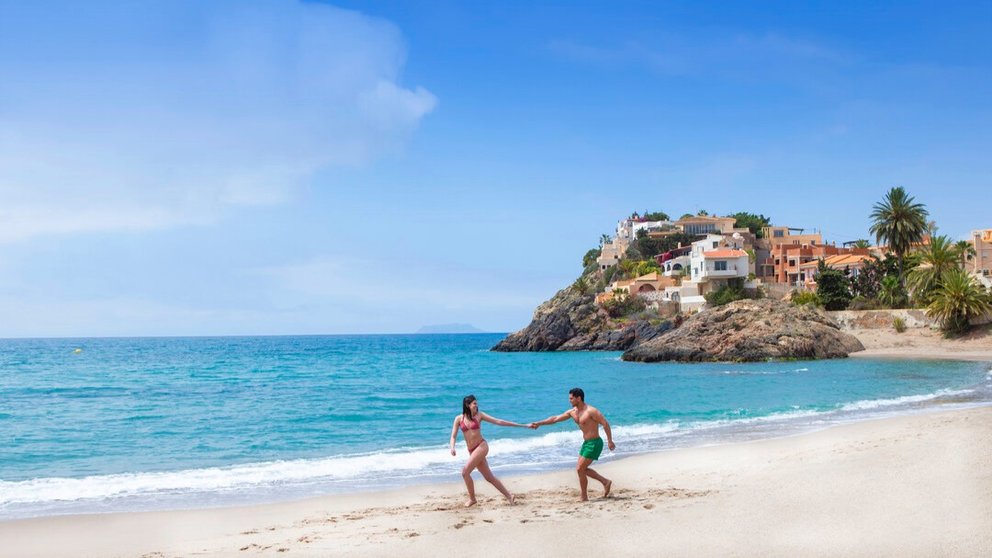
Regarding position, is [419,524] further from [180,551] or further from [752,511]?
[752,511]

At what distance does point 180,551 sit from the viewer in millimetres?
8922

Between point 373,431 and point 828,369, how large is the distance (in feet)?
104

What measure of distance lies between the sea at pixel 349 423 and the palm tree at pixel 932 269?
16.0 m

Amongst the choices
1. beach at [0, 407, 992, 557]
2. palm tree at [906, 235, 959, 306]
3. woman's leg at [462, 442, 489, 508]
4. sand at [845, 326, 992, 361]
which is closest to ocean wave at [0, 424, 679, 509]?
beach at [0, 407, 992, 557]

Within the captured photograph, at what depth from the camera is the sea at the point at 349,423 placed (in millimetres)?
14250

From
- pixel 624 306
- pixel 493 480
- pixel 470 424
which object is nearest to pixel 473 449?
pixel 470 424

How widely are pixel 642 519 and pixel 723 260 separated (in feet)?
237

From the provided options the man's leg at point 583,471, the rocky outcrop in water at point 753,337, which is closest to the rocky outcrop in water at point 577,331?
the rocky outcrop in water at point 753,337

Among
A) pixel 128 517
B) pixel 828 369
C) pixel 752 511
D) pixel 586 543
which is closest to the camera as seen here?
pixel 586 543

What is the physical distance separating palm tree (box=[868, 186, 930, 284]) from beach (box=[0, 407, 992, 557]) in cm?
6126

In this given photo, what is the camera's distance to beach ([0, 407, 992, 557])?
8.20 meters

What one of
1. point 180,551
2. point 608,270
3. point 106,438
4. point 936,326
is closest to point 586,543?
point 180,551

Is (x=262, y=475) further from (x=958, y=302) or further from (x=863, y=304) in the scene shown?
(x=863, y=304)

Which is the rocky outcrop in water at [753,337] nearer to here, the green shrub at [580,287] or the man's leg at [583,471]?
the green shrub at [580,287]
